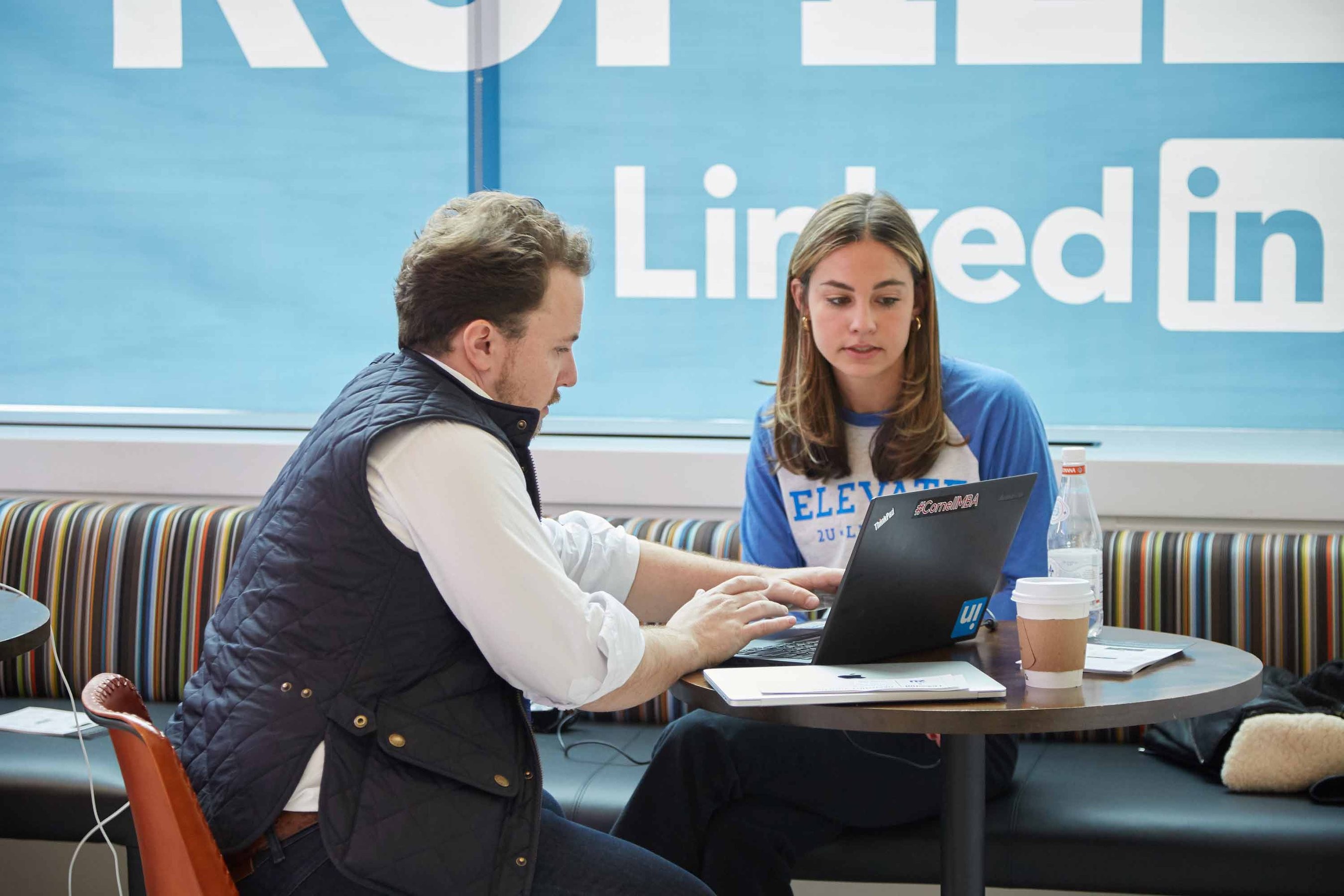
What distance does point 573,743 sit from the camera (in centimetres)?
267

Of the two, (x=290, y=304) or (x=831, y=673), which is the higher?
(x=290, y=304)

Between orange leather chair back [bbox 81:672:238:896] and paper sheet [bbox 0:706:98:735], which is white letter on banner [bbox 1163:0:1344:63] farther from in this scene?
paper sheet [bbox 0:706:98:735]

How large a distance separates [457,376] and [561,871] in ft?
1.92

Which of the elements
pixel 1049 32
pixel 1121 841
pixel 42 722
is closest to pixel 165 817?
pixel 1121 841

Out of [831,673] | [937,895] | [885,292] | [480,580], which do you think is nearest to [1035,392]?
[885,292]

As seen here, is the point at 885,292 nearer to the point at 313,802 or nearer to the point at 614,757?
the point at 614,757

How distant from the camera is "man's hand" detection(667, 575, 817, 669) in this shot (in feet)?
5.37

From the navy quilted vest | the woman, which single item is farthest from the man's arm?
the navy quilted vest

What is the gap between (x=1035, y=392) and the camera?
10.3ft

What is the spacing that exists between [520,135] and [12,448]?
1.56 meters

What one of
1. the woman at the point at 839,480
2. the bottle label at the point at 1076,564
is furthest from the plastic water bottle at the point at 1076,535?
the woman at the point at 839,480

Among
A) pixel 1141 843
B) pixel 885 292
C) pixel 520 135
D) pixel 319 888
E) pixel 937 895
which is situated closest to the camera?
pixel 319 888

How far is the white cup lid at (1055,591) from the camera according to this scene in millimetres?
1484

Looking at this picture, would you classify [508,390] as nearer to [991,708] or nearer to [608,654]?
[608,654]
